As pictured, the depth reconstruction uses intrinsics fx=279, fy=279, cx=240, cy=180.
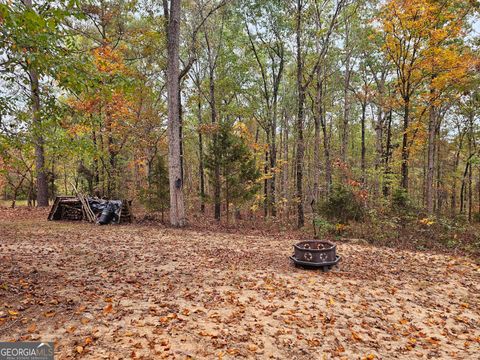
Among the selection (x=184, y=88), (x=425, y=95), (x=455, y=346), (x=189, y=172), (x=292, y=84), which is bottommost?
(x=455, y=346)

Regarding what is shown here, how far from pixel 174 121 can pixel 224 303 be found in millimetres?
7884

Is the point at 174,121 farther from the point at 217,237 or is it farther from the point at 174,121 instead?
the point at 217,237

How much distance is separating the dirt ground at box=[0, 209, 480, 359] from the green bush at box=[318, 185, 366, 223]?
2680mm

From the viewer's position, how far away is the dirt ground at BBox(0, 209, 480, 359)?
3.26 meters

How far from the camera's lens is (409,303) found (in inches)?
194

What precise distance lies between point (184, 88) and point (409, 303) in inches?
616

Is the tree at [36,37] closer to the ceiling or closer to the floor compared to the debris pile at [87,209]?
closer to the ceiling

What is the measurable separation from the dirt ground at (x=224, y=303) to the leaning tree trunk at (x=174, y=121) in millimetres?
3234

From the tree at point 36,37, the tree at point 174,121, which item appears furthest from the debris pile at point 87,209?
the tree at point 36,37

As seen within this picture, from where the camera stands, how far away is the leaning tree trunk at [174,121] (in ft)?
33.8

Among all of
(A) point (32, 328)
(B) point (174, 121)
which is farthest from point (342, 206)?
(A) point (32, 328)

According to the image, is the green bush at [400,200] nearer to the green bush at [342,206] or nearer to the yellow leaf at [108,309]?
the green bush at [342,206]

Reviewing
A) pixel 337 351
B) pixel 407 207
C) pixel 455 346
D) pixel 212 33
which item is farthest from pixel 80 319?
pixel 212 33

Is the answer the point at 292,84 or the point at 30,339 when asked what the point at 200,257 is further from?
the point at 292,84
